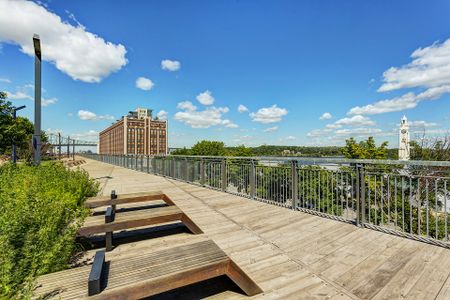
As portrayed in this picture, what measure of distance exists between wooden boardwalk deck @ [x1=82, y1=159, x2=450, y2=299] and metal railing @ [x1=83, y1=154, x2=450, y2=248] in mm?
442

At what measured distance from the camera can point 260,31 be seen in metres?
17.8

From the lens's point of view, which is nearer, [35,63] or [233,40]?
[35,63]

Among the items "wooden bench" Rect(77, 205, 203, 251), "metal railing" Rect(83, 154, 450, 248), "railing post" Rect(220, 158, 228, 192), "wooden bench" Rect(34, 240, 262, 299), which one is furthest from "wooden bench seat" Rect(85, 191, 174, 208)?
"railing post" Rect(220, 158, 228, 192)

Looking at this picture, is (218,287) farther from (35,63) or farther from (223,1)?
(223,1)

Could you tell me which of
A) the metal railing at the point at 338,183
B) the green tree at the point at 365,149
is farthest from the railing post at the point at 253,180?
the green tree at the point at 365,149

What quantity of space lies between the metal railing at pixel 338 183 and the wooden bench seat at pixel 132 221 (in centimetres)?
288

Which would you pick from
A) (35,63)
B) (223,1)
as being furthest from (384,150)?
(35,63)

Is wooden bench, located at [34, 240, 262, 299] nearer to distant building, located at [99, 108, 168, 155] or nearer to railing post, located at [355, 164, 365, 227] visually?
railing post, located at [355, 164, 365, 227]

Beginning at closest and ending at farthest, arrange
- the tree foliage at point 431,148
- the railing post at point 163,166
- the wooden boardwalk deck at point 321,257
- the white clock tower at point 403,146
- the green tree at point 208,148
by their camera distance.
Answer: the wooden boardwalk deck at point 321,257
the tree foliage at point 431,148
the white clock tower at point 403,146
the railing post at point 163,166
the green tree at point 208,148

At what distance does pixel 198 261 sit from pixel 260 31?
18.9 m

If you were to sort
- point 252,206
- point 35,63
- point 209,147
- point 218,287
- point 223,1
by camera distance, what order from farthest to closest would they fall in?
point 209,147, point 223,1, point 35,63, point 252,206, point 218,287

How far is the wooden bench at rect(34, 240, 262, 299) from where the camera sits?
5.14ft

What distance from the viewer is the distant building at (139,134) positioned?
338 ft

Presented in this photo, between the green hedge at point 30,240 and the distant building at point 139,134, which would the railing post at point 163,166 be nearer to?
the green hedge at point 30,240
